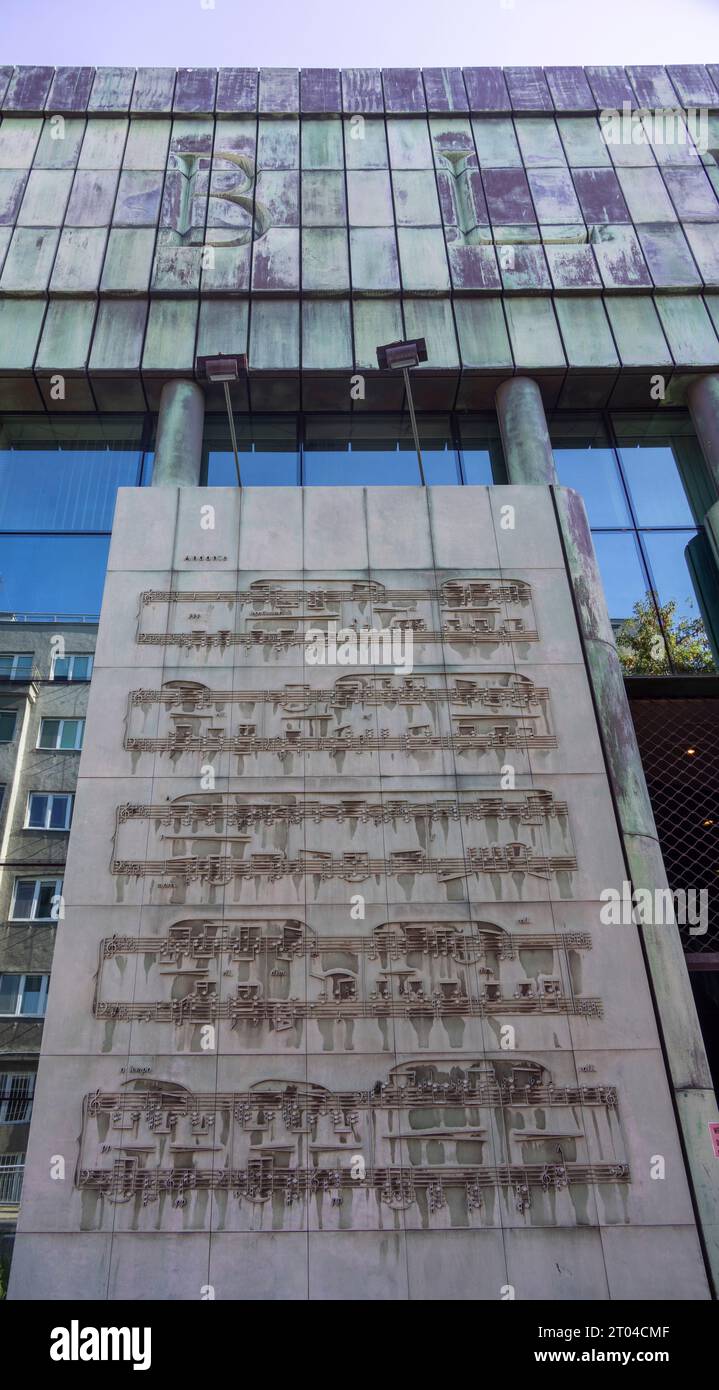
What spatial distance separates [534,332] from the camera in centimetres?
1789

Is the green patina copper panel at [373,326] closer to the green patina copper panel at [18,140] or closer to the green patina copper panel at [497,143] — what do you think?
the green patina copper panel at [497,143]

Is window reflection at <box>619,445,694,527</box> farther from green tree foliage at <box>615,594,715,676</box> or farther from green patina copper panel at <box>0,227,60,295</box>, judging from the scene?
green patina copper panel at <box>0,227,60,295</box>

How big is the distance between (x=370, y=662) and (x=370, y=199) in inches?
467

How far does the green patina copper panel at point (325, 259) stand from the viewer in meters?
18.1

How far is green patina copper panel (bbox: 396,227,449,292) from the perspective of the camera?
18.2m

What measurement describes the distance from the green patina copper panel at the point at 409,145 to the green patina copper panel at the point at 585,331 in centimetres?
508

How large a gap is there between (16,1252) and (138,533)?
10211 mm

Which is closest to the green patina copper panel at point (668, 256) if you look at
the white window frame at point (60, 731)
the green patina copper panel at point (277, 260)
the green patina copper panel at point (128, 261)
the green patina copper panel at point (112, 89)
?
the green patina copper panel at point (277, 260)

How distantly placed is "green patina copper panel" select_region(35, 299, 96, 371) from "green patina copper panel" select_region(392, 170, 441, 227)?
697 centimetres

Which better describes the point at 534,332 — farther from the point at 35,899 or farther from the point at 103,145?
the point at 35,899

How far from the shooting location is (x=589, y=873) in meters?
12.3

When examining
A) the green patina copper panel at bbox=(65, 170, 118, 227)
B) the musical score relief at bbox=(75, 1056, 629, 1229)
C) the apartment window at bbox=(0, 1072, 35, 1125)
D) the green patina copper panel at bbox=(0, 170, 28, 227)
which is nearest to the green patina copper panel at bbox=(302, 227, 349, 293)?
the green patina copper panel at bbox=(65, 170, 118, 227)

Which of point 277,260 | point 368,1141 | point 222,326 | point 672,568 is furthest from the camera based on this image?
point 277,260

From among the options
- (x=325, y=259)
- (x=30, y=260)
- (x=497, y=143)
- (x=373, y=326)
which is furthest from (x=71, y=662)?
(x=497, y=143)
